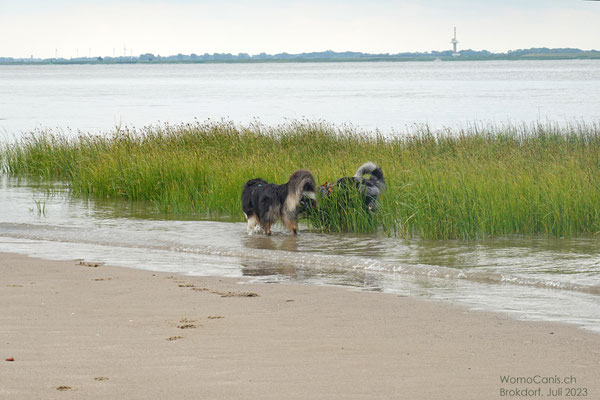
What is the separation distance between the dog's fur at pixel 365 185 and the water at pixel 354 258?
1.90 feet

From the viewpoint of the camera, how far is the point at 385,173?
14.7m

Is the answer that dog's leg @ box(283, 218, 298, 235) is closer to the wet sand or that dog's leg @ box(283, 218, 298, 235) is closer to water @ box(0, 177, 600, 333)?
water @ box(0, 177, 600, 333)

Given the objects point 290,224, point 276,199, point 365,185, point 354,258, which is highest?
point 365,185

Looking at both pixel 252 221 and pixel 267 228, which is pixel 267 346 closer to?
pixel 267 228

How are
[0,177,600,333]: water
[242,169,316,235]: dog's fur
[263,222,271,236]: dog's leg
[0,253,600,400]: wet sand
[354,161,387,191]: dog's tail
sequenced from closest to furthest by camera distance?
[0,253,600,400]: wet sand
[0,177,600,333]: water
[242,169,316,235]: dog's fur
[263,222,271,236]: dog's leg
[354,161,387,191]: dog's tail

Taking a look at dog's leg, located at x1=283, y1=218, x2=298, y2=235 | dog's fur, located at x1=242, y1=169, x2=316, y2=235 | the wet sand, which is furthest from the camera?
dog's leg, located at x1=283, y1=218, x2=298, y2=235

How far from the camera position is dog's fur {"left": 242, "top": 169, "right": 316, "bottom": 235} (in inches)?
430

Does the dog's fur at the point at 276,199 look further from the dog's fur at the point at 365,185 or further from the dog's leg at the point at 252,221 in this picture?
the dog's fur at the point at 365,185

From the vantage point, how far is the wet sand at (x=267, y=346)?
15.5 ft

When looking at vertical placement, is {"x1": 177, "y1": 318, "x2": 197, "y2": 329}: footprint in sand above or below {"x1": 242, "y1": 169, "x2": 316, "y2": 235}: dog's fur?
below

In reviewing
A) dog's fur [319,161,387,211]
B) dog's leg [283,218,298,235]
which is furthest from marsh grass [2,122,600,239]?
dog's leg [283,218,298,235]

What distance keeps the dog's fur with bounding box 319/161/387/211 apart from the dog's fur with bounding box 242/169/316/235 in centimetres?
68

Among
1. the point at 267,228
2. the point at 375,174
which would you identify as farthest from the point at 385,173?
the point at 267,228

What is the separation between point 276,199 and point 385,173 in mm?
3846
